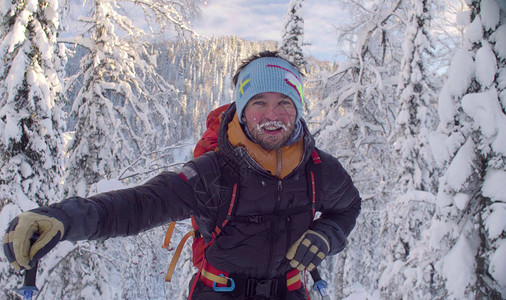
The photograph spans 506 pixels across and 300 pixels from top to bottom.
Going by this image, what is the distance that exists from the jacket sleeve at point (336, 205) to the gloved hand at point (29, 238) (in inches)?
69.8

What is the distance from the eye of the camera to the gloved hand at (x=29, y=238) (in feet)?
4.76

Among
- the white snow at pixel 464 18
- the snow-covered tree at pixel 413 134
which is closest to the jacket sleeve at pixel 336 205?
the white snow at pixel 464 18

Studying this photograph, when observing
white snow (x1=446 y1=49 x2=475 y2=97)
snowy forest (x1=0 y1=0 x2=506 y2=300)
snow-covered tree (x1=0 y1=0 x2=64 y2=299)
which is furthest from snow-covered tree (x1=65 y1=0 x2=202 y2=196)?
white snow (x1=446 y1=49 x2=475 y2=97)

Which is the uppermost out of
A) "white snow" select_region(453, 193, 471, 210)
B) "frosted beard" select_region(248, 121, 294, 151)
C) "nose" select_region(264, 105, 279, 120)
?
"nose" select_region(264, 105, 279, 120)

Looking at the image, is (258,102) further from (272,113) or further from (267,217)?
(267,217)

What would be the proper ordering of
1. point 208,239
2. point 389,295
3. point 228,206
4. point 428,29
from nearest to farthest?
point 228,206 < point 208,239 < point 389,295 < point 428,29

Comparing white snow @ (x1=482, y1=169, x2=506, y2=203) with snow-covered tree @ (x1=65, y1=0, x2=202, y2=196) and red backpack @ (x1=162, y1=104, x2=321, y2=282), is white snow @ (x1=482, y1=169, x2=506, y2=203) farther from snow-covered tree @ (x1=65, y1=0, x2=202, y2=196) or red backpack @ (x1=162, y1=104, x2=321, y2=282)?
snow-covered tree @ (x1=65, y1=0, x2=202, y2=196)

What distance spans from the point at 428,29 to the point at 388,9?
8.19ft

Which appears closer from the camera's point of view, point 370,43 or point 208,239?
point 208,239

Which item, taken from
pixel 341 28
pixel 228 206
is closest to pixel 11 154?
pixel 228 206

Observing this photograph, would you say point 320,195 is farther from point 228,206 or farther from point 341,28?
point 341,28

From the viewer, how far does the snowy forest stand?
A: 3.28 meters

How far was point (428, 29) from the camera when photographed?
9070 mm

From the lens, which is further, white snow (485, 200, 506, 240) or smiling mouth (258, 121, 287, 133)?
white snow (485, 200, 506, 240)
